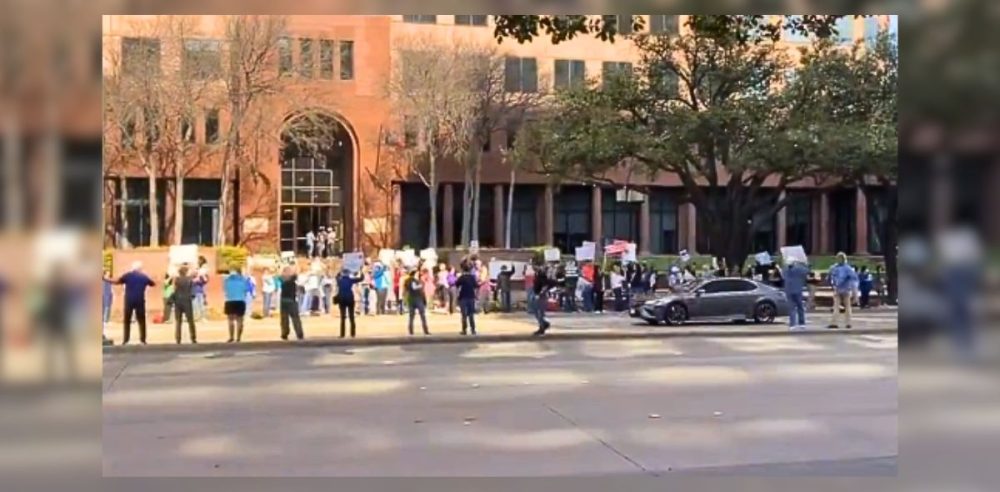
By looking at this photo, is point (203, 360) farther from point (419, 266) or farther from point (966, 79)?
point (966, 79)

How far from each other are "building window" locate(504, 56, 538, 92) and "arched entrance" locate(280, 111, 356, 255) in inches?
79.8

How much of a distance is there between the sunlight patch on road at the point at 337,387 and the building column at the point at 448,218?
2.07 metres

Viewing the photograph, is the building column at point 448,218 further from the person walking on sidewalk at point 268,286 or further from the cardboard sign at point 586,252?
the person walking on sidewalk at point 268,286

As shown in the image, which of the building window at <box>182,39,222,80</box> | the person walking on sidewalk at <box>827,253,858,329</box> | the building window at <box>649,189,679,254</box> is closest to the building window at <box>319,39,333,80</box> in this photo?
the building window at <box>182,39,222,80</box>

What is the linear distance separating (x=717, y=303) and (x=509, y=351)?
127 inches

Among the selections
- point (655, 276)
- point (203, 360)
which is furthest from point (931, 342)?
point (203, 360)

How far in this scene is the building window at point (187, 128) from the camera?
47.8 feet

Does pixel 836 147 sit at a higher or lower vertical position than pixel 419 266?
higher

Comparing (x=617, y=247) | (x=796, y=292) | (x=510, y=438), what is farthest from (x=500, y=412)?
(x=796, y=292)

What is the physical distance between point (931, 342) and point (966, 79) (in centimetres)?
257

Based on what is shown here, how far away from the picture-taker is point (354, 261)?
493 inches

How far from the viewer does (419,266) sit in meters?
13.2

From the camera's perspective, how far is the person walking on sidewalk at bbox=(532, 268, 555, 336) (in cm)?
1402

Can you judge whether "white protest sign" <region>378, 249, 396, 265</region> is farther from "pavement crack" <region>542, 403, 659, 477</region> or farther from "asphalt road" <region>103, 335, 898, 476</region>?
"pavement crack" <region>542, 403, 659, 477</region>
